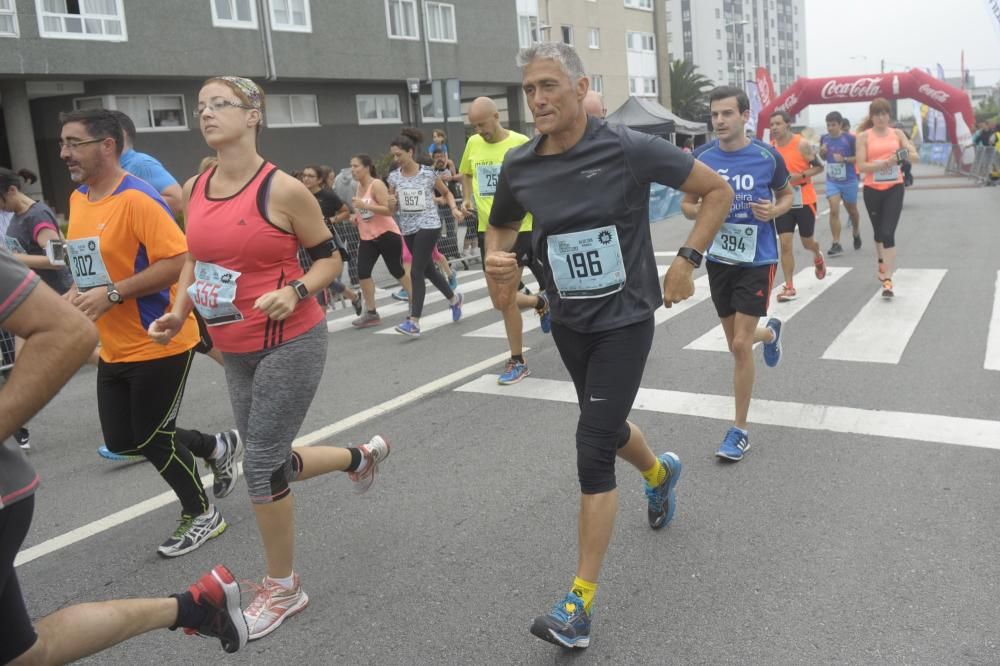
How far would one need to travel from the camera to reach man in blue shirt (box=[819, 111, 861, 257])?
1162 centimetres

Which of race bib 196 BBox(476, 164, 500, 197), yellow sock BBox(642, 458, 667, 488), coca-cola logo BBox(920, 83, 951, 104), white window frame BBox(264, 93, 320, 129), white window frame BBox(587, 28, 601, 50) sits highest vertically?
white window frame BBox(587, 28, 601, 50)

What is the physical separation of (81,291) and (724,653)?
3220 mm

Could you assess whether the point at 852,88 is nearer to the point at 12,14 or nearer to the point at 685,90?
the point at 12,14

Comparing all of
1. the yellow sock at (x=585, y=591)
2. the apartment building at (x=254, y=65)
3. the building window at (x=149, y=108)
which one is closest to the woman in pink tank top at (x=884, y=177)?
the yellow sock at (x=585, y=591)

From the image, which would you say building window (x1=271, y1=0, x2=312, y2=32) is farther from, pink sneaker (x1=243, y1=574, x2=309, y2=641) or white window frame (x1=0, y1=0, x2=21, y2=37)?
pink sneaker (x1=243, y1=574, x2=309, y2=641)

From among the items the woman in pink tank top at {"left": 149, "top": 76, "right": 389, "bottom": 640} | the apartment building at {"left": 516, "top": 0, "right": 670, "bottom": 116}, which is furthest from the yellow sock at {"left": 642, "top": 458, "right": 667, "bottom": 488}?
the apartment building at {"left": 516, "top": 0, "right": 670, "bottom": 116}

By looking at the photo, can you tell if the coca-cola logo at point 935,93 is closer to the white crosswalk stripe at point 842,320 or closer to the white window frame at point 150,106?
the white crosswalk stripe at point 842,320

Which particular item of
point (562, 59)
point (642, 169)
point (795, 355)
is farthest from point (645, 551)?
point (795, 355)

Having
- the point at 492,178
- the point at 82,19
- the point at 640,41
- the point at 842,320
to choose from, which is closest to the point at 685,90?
the point at 640,41

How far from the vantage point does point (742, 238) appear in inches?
189

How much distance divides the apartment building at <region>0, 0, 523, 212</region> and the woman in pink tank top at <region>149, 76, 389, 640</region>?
15.7m

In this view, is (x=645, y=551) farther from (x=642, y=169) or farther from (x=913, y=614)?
(x=642, y=169)

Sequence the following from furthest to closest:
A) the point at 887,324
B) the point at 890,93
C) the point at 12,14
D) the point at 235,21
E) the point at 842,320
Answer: the point at 890,93, the point at 235,21, the point at 12,14, the point at 842,320, the point at 887,324

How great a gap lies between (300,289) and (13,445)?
1.32m
